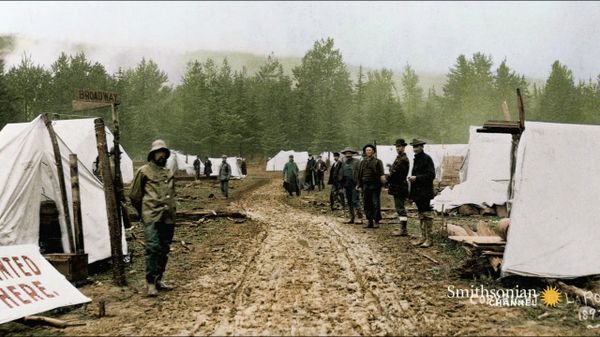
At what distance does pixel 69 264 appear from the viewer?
21.4 ft

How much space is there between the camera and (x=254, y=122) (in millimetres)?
55094

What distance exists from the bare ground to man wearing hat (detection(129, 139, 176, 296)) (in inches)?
16.4

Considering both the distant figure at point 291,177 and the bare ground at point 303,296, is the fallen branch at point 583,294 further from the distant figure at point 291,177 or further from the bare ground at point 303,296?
the distant figure at point 291,177

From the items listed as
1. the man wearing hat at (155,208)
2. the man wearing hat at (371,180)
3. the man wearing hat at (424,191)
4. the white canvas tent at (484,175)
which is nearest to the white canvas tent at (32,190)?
the man wearing hat at (155,208)

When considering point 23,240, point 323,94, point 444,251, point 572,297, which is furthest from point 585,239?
point 323,94

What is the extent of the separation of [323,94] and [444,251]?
54.7 metres

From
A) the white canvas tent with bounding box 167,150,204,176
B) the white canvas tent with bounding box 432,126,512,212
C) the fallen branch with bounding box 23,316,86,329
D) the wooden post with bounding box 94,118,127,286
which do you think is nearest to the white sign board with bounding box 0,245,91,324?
the fallen branch with bounding box 23,316,86,329

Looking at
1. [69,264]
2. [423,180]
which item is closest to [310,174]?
[423,180]

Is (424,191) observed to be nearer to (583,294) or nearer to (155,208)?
(583,294)

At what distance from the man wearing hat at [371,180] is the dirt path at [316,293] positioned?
1695 mm

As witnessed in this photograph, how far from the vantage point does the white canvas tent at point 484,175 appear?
576 inches

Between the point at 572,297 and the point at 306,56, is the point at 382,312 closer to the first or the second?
the point at 572,297

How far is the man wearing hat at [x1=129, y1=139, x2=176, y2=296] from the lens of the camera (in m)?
6.04

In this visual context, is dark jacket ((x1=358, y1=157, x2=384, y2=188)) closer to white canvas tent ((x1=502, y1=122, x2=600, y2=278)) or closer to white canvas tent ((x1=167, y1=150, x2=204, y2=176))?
white canvas tent ((x1=502, y1=122, x2=600, y2=278))
